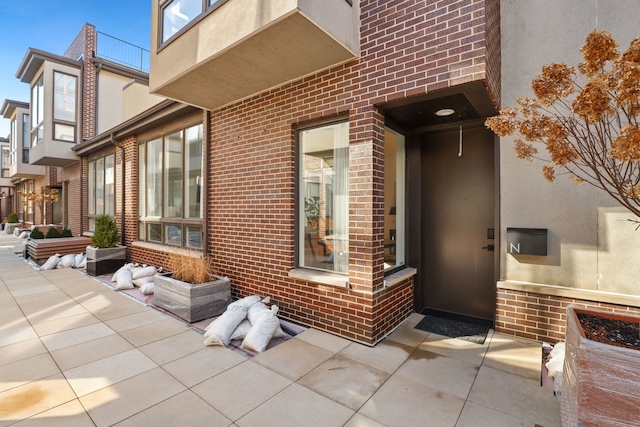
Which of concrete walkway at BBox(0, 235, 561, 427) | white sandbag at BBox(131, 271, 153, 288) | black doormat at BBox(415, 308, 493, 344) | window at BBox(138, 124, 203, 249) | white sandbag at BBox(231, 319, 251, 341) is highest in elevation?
window at BBox(138, 124, 203, 249)

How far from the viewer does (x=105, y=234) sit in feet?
23.4

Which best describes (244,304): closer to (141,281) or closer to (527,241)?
(141,281)

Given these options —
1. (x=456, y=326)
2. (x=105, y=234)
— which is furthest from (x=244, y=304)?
(x=105, y=234)

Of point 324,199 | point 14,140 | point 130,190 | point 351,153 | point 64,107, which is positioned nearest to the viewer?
point 351,153

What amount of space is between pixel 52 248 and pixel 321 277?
8.73 metres

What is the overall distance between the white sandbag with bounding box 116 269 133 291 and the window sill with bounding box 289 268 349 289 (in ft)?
12.1

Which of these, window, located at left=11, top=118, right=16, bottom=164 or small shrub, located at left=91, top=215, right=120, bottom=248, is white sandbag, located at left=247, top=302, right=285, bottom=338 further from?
window, located at left=11, top=118, right=16, bottom=164

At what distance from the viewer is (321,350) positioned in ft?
10.5

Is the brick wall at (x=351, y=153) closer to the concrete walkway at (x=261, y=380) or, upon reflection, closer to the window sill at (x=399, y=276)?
the window sill at (x=399, y=276)

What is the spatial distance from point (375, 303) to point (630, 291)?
2469 mm

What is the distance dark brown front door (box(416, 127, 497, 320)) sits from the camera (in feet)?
13.0

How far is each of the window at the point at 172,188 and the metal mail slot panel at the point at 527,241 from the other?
16.4 feet

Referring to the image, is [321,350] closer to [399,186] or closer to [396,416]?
[396,416]

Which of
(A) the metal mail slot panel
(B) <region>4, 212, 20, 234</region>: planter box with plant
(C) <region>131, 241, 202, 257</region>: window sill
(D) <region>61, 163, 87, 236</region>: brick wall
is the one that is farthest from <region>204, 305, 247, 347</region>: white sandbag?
(B) <region>4, 212, 20, 234</region>: planter box with plant
